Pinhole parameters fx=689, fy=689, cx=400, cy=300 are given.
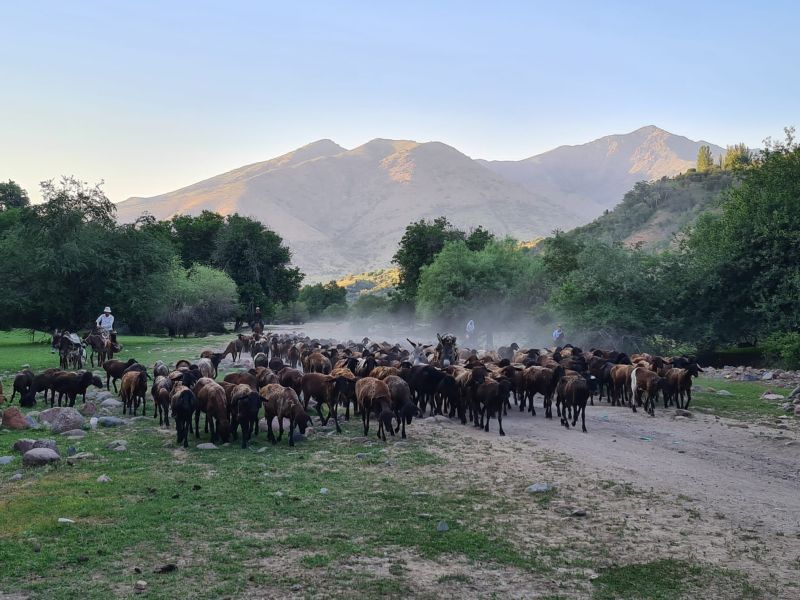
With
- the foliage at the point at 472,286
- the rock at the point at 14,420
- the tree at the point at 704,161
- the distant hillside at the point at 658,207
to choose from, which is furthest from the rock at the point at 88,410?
the tree at the point at 704,161

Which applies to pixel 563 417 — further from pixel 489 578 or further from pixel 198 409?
pixel 489 578

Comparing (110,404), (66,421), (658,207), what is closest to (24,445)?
(66,421)

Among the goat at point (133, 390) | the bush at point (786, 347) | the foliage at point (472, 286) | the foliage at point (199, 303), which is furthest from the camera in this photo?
the foliage at point (199, 303)

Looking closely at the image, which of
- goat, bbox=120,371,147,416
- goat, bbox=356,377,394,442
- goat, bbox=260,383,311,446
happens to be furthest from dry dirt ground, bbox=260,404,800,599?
goat, bbox=120,371,147,416

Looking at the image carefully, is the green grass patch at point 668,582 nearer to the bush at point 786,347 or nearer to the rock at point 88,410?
the rock at point 88,410

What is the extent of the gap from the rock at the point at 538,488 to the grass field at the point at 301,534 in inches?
10.6

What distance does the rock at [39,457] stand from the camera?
12.3m

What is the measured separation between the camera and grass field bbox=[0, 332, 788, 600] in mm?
7793

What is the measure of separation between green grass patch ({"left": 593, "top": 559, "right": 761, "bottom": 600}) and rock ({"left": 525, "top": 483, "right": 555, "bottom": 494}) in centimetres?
305

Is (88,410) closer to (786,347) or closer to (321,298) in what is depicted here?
(786,347)

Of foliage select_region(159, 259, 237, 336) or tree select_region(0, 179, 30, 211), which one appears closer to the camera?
foliage select_region(159, 259, 237, 336)

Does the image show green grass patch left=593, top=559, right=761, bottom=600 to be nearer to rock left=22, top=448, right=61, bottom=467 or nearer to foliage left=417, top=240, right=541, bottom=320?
rock left=22, top=448, right=61, bottom=467

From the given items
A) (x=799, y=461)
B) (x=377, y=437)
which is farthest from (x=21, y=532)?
(x=799, y=461)

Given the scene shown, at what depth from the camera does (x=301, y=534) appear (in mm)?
9242
